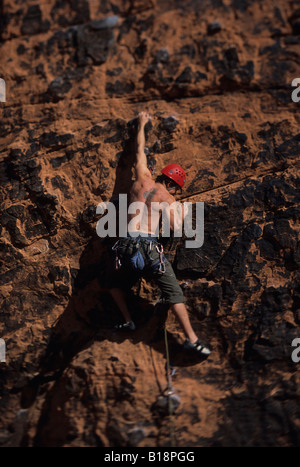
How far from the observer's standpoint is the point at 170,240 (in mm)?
4133

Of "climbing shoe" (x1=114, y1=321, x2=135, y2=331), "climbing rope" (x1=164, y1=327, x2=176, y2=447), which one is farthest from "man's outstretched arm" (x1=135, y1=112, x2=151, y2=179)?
"climbing rope" (x1=164, y1=327, x2=176, y2=447)

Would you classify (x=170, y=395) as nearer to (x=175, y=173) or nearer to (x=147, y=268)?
(x=147, y=268)

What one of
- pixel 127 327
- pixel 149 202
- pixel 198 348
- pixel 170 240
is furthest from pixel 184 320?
pixel 149 202

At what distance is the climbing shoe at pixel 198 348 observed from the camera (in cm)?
387

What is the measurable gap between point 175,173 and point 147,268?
3.19 ft

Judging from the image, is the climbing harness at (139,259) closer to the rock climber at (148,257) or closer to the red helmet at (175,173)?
the rock climber at (148,257)

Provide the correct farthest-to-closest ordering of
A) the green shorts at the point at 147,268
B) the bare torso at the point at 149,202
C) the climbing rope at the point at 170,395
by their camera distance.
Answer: the bare torso at the point at 149,202
the green shorts at the point at 147,268
the climbing rope at the point at 170,395

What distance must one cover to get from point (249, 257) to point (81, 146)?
2090mm

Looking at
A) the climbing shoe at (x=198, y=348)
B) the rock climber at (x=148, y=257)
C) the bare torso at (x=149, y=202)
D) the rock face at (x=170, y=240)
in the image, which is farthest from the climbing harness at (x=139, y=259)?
the climbing shoe at (x=198, y=348)

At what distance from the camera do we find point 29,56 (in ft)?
15.2

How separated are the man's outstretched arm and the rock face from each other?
0.37ft

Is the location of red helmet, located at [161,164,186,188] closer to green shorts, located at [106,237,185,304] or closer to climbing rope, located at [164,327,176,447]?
green shorts, located at [106,237,185,304]

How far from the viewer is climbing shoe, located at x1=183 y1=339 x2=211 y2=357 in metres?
3.87

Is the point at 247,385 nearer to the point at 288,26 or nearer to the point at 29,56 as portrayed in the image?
the point at 288,26
